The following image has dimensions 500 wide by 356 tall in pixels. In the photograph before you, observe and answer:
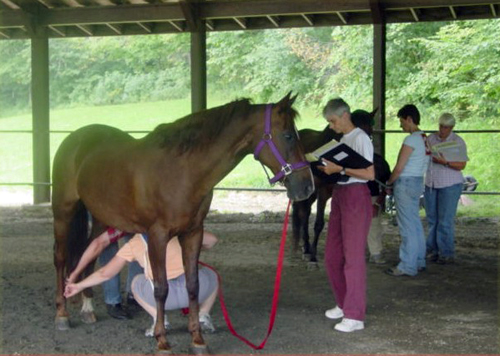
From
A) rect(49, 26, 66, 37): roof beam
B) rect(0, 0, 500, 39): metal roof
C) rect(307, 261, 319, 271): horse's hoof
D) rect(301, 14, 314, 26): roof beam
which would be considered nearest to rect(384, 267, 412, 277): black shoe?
rect(307, 261, 319, 271): horse's hoof

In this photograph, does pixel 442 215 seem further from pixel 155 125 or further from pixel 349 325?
pixel 155 125

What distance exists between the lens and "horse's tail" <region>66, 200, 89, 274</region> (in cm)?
531

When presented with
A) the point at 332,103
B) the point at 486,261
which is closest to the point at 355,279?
the point at 332,103

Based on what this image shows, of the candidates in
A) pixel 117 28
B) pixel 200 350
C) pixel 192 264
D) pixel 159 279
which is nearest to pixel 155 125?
pixel 117 28

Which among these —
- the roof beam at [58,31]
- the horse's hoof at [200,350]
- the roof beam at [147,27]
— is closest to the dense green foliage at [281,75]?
the roof beam at [147,27]

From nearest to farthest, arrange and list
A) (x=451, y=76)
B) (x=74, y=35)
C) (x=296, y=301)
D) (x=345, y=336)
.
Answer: (x=345, y=336) → (x=296, y=301) → (x=74, y=35) → (x=451, y=76)

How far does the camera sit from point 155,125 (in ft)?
84.9

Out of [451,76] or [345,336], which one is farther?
[451,76]

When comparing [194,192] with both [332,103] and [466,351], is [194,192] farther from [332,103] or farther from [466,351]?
[466,351]

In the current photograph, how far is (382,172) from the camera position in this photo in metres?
7.34

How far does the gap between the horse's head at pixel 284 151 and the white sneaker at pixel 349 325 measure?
3.67ft

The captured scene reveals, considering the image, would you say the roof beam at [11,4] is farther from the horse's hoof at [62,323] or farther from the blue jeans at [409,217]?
the horse's hoof at [62,323]

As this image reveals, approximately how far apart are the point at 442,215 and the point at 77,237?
373 centimetres

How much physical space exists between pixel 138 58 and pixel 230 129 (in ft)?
79.4
